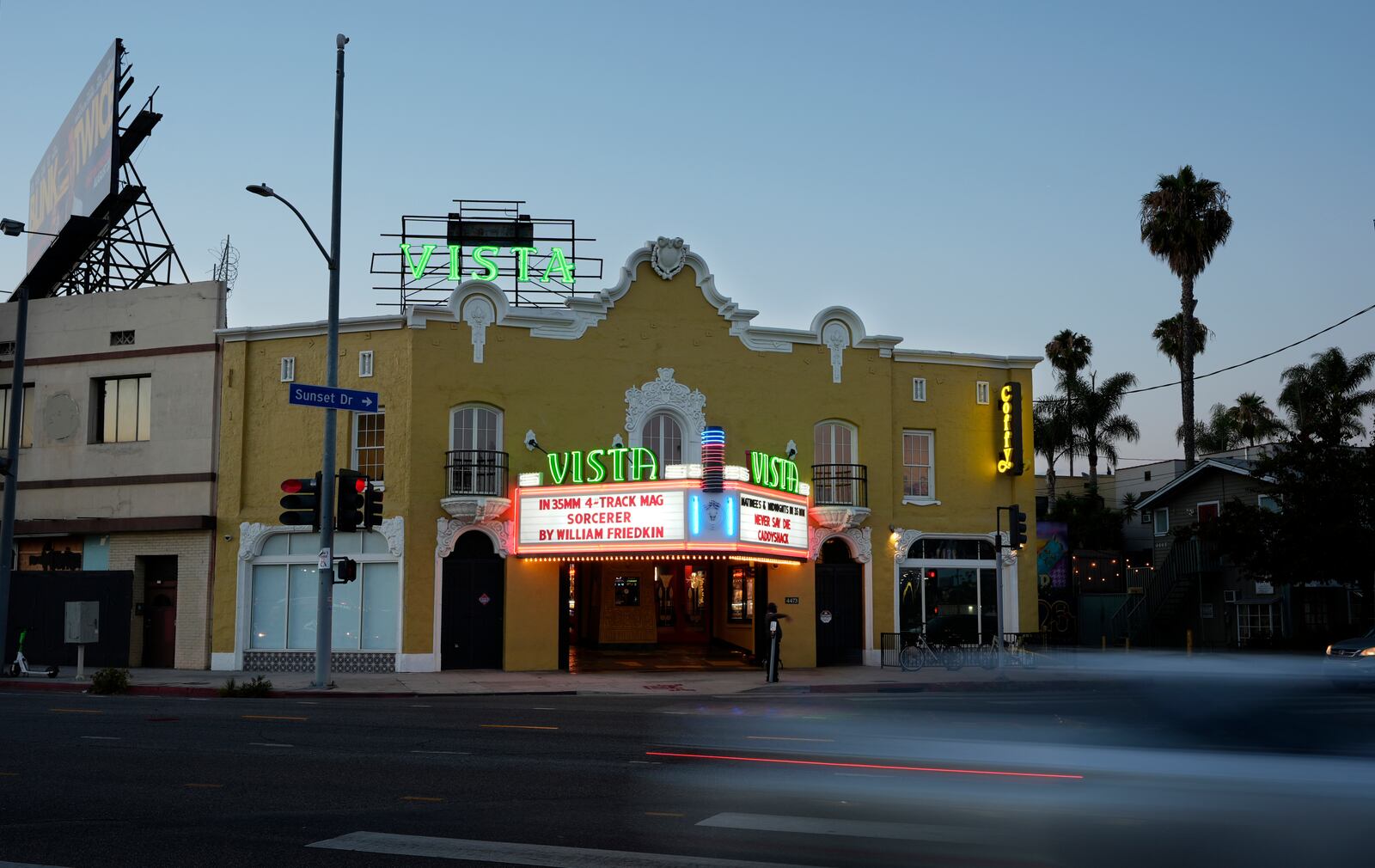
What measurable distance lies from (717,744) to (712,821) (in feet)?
16.9

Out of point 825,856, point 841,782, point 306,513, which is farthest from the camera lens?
point 306,513

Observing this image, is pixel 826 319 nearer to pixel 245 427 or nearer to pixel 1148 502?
pixel 245 427

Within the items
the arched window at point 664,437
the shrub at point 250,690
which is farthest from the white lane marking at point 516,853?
the arched window at point 664,437

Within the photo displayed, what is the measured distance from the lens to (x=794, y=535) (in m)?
32.4

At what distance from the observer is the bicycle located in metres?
32.6

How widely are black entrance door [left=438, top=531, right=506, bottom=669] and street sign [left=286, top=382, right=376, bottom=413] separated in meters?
7.01

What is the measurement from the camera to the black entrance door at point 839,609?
33.9 meters

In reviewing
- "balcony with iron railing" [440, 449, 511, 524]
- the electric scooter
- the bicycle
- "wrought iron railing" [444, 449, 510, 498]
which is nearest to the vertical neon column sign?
"balcony with iron railing" [440, 449, 511, 524]

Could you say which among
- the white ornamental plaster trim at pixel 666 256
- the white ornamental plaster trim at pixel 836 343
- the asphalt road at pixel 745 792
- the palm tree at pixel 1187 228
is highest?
the palm tree at pixel 1187 228

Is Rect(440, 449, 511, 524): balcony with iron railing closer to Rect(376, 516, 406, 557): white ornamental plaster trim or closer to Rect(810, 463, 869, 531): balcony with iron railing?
Rect(376, 516, 406, 557): white ornamental plaster trim

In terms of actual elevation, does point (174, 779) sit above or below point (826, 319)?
below

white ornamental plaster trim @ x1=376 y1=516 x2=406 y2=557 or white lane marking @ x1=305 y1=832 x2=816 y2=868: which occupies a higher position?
white ornamental plaster trim @ x1=376 y1=516 x2=406 y2=557

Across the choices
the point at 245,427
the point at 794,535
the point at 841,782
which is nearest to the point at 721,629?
the point at 794,535

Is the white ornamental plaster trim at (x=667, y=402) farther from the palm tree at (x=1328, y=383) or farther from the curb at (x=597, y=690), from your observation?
the palm tree at (x=1328, y=383)
